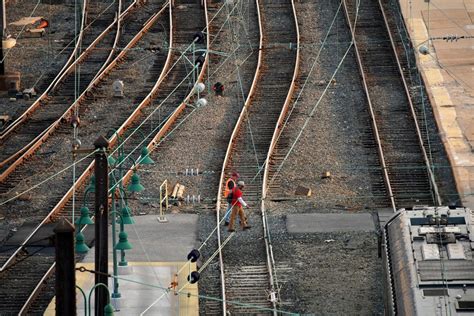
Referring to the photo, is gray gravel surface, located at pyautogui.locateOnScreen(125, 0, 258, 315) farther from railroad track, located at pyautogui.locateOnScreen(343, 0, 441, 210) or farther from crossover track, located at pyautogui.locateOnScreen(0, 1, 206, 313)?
railroad track, located at pyautogui.locateOnScreen(343, 0, 441, 210)

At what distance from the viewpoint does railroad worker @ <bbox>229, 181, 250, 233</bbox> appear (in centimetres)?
3191

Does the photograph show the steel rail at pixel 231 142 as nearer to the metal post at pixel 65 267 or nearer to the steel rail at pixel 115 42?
the steel rail at pixel 115 42

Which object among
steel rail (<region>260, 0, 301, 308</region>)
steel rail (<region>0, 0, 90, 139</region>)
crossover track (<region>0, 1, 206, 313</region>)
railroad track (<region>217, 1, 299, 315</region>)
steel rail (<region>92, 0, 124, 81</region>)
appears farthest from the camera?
steel rail (<region>92, 0, 124, 81</region>)

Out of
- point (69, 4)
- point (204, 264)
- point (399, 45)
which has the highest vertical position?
point (69, 4)

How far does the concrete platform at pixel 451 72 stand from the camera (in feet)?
123

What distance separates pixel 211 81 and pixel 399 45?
625 centimetres

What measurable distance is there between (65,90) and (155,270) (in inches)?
546

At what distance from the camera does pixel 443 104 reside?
4169 cm

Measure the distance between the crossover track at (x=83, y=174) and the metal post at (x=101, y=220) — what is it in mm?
3247

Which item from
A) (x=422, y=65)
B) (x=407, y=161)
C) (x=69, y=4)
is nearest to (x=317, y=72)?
(x=422, y=65)

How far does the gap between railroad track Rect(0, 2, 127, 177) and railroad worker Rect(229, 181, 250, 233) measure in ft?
20.4

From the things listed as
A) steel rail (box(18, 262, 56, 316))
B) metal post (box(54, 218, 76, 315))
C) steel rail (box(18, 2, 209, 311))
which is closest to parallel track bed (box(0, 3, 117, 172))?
steel rail (box(18, 2, 209, 311))

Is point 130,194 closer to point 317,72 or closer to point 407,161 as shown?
point 407,161

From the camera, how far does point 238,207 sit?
3222cm
